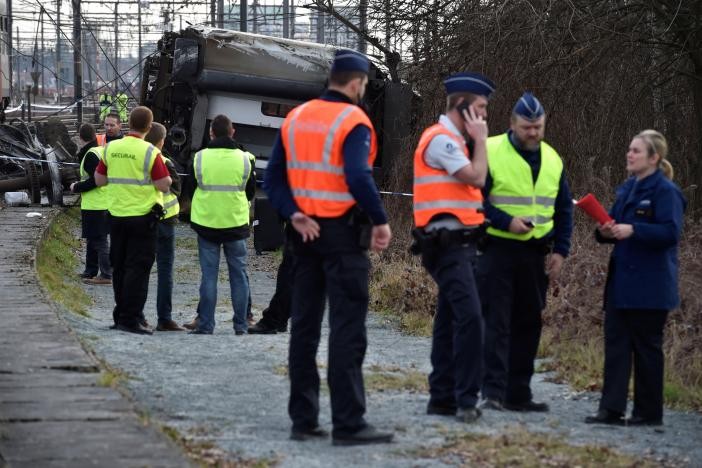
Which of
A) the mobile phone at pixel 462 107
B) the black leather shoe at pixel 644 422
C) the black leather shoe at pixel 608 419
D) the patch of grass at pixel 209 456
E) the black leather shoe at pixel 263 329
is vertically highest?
the mobile phone at pixel 462 107

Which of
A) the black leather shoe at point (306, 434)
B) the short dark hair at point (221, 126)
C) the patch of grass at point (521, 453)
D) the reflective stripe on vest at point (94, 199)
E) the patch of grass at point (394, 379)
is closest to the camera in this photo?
the patch of grass at point (521, 453)

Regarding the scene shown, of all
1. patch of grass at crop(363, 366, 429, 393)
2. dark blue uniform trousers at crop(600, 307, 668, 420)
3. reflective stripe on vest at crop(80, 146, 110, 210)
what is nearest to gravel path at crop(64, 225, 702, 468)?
patch of grass at crop(363, 366, 429, 393)

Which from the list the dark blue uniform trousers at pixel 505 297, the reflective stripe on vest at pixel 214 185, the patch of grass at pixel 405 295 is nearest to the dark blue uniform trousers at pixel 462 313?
the dark blue uniform trousers at pixel 505 297

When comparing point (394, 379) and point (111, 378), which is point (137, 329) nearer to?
point (394, 379)

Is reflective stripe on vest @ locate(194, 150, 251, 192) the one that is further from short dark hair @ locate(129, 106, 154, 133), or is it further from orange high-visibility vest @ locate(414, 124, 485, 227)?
orange high-visibility vest @ locate(414, 124, 485, 227)

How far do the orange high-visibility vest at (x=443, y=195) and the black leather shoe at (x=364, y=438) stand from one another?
1.29 metres

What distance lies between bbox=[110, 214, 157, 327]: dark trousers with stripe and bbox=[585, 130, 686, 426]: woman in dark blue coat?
4580 mm

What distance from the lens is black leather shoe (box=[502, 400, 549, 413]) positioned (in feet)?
24.8

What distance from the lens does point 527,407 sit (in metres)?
7.57

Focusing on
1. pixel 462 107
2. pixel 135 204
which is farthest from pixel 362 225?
pixel 135 204

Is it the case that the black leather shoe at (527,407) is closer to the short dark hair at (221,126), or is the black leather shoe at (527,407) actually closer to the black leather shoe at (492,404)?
the black leather shoe at (492,404)

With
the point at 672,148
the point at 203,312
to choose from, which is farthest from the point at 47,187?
the point at 203,312

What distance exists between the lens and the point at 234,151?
1091 centimetres

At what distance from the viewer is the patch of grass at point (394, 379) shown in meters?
8.09
